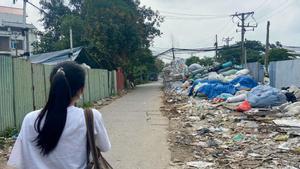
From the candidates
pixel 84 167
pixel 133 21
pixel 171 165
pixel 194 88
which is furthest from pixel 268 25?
pixel 84 167

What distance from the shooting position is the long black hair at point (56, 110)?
2189 millimetres

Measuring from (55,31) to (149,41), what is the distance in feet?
40.7

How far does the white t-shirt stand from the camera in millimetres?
2234

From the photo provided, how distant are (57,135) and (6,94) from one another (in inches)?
288

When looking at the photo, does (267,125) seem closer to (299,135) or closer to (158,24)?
(299,135)

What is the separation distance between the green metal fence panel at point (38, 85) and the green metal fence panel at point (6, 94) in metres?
1.80

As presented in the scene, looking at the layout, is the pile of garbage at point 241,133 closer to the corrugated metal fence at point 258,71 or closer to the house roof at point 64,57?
the house roof at point 64,57

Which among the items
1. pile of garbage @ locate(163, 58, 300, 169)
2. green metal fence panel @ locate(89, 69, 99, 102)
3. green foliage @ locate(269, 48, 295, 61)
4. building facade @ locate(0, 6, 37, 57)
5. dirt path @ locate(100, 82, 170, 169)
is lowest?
dirt path @ locate(100, 82, 170, 169)

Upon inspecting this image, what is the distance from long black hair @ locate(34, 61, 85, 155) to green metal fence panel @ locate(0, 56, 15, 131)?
6.84 metres

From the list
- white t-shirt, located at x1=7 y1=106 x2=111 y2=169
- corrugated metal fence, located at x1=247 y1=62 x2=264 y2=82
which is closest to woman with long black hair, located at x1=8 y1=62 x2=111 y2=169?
white t-shirt, located at x1=7 y1=106 x2=111 y2=169

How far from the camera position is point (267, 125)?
10266 mm

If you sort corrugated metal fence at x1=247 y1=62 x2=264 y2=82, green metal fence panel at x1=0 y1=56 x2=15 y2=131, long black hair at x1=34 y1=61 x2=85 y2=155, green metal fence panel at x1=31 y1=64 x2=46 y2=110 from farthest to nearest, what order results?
corrugated metal fence at x1=247 y1=62 x2=264 y2=82
green metal fence panel at x1=31 y1=64 x2=46 y2=110
green metal fence panel at x1=0 y1=56 x2=15 y2=131
long black hair at x1=34 y1=61 x2=85 y2=155

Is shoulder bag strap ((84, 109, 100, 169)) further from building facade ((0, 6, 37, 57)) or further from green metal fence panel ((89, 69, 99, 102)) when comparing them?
building facade ((0, 6, 37, 57))

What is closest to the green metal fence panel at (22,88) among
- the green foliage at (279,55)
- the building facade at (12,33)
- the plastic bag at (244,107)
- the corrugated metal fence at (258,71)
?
the plastic bag at (244,107)
